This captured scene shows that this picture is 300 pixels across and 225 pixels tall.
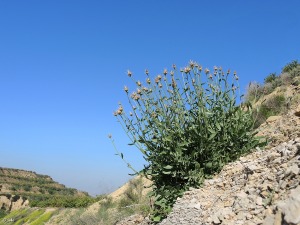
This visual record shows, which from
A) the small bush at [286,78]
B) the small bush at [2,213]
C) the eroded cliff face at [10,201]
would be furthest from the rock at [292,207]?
the eroded cliff face at [10,201]

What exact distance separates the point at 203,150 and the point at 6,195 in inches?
2348

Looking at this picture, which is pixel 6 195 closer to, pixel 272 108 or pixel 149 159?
pixel 272 108

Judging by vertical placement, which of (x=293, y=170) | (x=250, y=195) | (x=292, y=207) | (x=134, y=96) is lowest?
(x=292, y=207)

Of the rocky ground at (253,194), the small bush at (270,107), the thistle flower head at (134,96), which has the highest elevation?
the small bush at (270,107)

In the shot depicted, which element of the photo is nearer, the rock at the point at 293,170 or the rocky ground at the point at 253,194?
the rocky ground at the point at 253,194

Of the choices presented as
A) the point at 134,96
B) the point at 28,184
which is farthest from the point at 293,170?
the point at 28,184

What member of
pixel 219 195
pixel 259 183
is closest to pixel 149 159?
pixel 219 195

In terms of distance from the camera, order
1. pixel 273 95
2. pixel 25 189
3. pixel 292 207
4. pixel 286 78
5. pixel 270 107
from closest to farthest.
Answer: pixel 292 207 → pixel 270 107 → pixel 273 95 → pixel 286 78 → pixel 25 189

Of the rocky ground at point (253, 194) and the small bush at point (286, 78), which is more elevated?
the small bush at point (286, 78)

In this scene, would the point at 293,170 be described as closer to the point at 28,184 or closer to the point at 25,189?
the point at 25,189

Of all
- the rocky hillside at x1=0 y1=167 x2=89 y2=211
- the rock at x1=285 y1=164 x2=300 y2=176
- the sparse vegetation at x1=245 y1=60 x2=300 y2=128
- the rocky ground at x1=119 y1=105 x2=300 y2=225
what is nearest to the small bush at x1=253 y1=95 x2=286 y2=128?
the sparse vegetation at x1=245 y1=60 x2=300 y2=128

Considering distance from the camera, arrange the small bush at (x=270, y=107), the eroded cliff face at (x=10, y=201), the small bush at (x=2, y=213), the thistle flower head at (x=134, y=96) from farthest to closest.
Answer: the eroded cliff face at (x=10, y=201), the small bush at (x=2, y=213), the small bush at (x=270, y=107), the thistle flower head at (x=134, y=96)

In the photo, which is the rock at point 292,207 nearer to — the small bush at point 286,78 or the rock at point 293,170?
the rock at point 293,170

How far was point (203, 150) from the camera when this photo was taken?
20.0 ft
